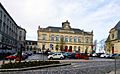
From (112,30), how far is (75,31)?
1604 inches

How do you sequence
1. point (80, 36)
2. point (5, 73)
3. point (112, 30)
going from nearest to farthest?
point (5, 73)
point (112, 30)
point (80, 36)

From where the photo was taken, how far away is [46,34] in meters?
127

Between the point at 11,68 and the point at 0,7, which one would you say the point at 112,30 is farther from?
the point at 11,68

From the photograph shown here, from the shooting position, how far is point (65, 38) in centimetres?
13162

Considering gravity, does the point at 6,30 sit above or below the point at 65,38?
above

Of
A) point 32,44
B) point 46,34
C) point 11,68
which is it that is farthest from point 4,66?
point 32,44

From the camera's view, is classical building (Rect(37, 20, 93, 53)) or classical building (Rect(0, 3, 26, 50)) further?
classical building (Rect(37, 20, 93, 53))

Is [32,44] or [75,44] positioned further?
[32,44]

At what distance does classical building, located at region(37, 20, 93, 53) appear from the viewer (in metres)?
126

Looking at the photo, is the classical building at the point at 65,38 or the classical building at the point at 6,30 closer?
the classical building at the point at 6,30

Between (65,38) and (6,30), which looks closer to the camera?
(6,30)

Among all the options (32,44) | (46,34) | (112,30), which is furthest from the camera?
(32,44)

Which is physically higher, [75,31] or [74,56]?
[75,31]

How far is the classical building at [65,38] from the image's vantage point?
125750mm
